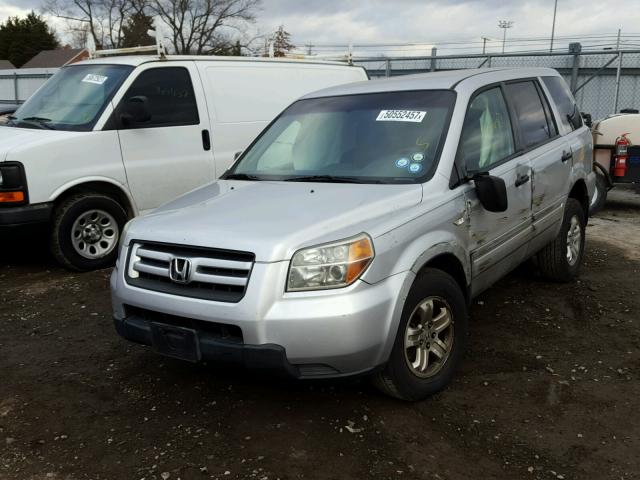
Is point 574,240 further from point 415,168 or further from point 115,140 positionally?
point 115,140

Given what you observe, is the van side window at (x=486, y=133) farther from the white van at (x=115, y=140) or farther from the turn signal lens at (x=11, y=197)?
the turn signal lens at (x=11, y=197)

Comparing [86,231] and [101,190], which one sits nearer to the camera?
[86,231]

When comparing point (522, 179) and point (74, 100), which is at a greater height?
point (74, 100)

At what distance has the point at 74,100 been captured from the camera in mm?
6316

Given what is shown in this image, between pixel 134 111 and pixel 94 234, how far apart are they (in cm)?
125

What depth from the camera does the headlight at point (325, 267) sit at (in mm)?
2924

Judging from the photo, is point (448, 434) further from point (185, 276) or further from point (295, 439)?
point (185, 276)

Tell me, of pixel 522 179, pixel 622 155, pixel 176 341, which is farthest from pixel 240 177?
pixel 622 155

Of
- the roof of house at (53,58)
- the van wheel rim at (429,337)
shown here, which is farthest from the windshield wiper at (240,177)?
the roof of house at (53,58)

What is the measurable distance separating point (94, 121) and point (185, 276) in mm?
3557

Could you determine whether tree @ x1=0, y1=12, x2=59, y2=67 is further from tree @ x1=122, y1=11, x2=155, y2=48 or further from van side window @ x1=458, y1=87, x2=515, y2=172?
van side window @ x1=458, y1=87, x2=515, y2=172

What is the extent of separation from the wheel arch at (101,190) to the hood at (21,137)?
1.54 ft

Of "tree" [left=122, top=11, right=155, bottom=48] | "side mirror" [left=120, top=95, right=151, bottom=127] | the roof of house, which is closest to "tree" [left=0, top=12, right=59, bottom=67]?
the roof of house

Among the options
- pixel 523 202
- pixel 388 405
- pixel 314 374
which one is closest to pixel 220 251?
pixel 314 374
